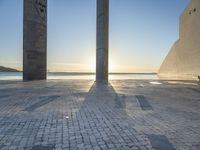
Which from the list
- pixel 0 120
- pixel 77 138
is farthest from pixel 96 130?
pixel 0 120

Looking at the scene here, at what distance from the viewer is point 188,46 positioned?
41.3 m

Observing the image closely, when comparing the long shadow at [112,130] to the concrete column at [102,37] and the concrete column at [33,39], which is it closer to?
the concrete column at [102,37]

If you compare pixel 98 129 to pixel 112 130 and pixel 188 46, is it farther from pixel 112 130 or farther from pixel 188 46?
pixel 188 46

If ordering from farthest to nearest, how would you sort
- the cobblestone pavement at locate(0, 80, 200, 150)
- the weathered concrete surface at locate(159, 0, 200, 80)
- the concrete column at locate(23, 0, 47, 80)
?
1. the weathered concrete surface at locate(159, 0, 200, 80)
2. the concrete column at locate(23, 0, 47, 80)
3. the cobblestone pavement at locate(0, 80, 200, 150)

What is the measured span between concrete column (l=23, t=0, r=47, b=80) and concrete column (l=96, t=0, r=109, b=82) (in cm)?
565

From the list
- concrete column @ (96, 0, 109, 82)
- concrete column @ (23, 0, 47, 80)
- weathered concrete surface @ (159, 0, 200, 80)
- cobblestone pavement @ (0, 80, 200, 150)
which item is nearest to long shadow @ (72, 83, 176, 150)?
cobblestone pavement @ (0, 80, 200, 150)

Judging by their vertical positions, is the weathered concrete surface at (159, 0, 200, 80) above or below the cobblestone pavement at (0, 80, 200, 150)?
above

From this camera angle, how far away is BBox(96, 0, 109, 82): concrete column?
56.2 ft

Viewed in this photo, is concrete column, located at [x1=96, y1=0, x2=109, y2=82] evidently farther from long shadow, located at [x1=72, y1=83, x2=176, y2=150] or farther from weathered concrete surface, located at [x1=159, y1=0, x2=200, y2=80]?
weathered concrete surface, located at [x1=159, y1=0, x2=200, y2=80]

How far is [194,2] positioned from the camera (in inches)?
1467

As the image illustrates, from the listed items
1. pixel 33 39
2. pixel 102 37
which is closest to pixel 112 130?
pixel 102 37

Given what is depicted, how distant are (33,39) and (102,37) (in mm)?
6523

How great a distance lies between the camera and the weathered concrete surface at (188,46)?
120 feet

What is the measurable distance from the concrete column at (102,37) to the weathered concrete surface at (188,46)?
2185 centimetres
